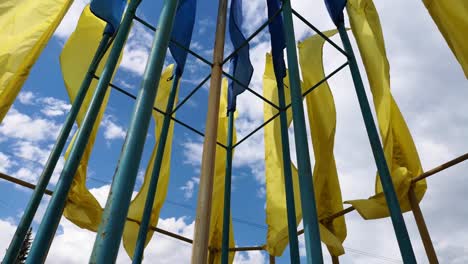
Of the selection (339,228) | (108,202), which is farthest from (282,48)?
(108,202)

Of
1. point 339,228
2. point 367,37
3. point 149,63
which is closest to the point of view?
point 149,63

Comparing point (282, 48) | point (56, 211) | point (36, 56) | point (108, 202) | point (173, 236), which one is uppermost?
point (282, 48)

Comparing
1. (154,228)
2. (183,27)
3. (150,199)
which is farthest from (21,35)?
(154,228)

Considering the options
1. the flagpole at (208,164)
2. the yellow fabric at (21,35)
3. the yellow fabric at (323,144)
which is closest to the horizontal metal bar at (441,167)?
the yellow fabric at (323,144)

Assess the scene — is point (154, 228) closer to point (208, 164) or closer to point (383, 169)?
point (208, 164)

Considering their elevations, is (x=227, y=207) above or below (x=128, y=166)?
above

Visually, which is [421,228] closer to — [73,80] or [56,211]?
[56,211]

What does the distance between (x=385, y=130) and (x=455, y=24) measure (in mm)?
1358

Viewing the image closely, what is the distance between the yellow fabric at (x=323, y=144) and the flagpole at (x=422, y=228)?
1084 mm

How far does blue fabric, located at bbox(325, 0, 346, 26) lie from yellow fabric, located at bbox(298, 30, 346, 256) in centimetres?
114

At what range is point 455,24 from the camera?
364cm

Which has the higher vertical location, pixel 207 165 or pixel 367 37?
pixel 367 37

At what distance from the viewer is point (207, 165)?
2.82 m

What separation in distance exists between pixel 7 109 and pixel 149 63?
2.50m
